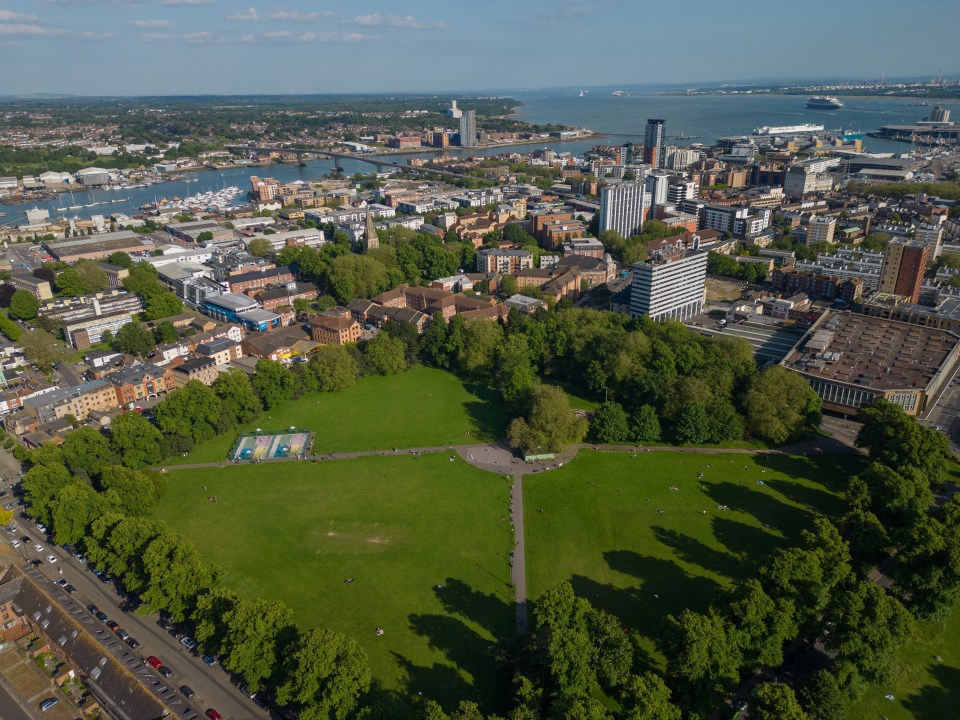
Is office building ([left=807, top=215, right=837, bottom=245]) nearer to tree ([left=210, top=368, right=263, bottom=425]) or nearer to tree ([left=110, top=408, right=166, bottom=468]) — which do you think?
tree ([left=210, top=368, right=263, bottom=425])

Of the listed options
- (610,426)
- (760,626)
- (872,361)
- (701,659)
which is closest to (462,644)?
(701,659)

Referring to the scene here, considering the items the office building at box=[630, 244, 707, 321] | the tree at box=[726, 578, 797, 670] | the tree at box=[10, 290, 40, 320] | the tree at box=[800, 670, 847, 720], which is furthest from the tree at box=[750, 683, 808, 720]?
the tree at box=[10, 290, 40, 320]

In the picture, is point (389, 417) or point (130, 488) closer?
point (130, 488)

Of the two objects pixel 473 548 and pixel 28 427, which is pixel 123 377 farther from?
pixel 473 548

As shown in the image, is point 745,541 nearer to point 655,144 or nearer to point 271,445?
point 271,445

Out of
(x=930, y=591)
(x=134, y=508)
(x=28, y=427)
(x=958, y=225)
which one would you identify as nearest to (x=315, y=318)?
(x=28, y=427)

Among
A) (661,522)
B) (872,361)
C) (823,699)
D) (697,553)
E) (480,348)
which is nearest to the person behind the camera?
(823,699)

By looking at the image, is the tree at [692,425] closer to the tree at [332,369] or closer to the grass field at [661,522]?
the grass field at [661,522]
